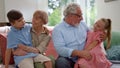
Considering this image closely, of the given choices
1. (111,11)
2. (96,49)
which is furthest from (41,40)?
(111,11)

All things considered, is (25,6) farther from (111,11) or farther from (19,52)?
(19,52)

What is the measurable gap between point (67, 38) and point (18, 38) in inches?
17.7

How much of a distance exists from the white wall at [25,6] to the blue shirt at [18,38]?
2.02m

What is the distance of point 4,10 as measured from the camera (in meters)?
4.12

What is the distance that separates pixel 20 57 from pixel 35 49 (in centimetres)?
15

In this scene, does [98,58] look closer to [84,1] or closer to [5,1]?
[84,1]

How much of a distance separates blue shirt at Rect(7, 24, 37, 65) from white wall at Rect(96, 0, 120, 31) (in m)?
1.49

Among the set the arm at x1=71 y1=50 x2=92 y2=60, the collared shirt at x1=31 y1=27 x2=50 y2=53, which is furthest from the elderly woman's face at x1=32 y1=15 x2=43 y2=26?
the arm at x1=71 y1=50 x2=92 y2=60

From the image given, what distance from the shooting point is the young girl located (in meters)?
2.10

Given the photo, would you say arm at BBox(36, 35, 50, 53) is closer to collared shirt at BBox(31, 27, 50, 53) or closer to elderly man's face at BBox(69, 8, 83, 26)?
collared shirt at BBox(31, 27, 50, 53)

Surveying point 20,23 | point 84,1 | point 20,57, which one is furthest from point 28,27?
point 84,1

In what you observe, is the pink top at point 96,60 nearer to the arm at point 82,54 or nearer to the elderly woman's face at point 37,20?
the arm at point 82,54

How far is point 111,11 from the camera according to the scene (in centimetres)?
341

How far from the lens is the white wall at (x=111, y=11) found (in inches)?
127
